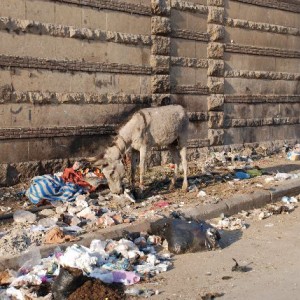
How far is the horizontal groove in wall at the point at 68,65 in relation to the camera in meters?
10.9

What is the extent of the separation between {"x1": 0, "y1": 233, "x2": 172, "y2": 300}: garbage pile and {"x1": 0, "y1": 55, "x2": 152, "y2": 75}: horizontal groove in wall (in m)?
5.07

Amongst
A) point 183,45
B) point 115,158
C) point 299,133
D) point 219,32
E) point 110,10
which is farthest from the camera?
point 299,133

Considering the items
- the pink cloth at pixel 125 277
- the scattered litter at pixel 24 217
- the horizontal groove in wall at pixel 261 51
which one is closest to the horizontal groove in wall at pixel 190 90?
the horizontal groove in wall at pixel 261 51

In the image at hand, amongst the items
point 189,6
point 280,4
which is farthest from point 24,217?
point 280,4

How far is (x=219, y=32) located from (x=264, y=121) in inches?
139

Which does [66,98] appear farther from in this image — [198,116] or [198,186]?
[198,116]

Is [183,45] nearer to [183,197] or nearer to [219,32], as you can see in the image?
[219,32]

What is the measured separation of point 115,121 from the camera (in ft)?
42.4

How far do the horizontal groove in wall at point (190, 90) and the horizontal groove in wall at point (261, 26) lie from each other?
231cm

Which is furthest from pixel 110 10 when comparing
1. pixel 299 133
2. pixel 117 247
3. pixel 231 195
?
pixel 299 133

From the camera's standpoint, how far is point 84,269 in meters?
6.37

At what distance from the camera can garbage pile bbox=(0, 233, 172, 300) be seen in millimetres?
5699

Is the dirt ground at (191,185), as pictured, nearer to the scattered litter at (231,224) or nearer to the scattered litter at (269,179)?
the scattered litter at (269,179)

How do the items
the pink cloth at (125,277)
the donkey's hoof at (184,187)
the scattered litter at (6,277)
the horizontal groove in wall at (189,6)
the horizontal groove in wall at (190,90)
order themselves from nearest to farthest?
the scattered litter at (6,277)
the pink cloth at (125,277)
the donkey's hoof at (184,187)
the horizontal groove in wall at (189,6)
the horizontal groove in wall at (190,90)
